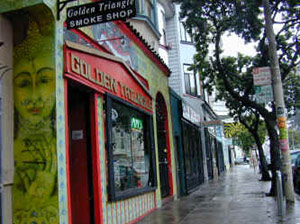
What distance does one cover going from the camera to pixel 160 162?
1201 cm

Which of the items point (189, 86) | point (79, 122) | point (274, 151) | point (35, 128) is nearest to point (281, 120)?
point (274, 151)

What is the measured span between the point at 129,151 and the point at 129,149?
0.17 ft

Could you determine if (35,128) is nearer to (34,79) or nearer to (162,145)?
(34,79)

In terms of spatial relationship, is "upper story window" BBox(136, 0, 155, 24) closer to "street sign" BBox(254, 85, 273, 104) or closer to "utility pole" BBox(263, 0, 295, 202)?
"utility pole" BBox(263, 0, 295, 202)

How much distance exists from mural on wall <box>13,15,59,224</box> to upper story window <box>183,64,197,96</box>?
15818 mm

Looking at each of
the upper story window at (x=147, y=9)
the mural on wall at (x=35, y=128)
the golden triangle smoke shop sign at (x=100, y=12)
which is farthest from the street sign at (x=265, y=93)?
the mural on wall at (x=35, y=128)

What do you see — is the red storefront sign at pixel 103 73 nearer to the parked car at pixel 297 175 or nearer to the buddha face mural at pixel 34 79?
the buddha face mural at pixel 34 79

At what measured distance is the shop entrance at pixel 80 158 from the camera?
6840 millimetres

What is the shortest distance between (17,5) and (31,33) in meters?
0.45

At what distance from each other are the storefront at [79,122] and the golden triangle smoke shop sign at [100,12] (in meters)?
0.24

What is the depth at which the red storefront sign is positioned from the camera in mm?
5886

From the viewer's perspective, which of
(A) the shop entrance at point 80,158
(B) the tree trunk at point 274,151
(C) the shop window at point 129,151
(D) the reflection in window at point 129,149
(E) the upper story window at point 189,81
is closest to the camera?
(A) the shop entrance at point 80,158

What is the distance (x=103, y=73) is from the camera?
7.30m

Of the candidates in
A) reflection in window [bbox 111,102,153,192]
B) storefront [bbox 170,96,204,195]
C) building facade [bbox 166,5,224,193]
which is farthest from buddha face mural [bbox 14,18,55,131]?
building facade [bbox 166,5,224,193]
